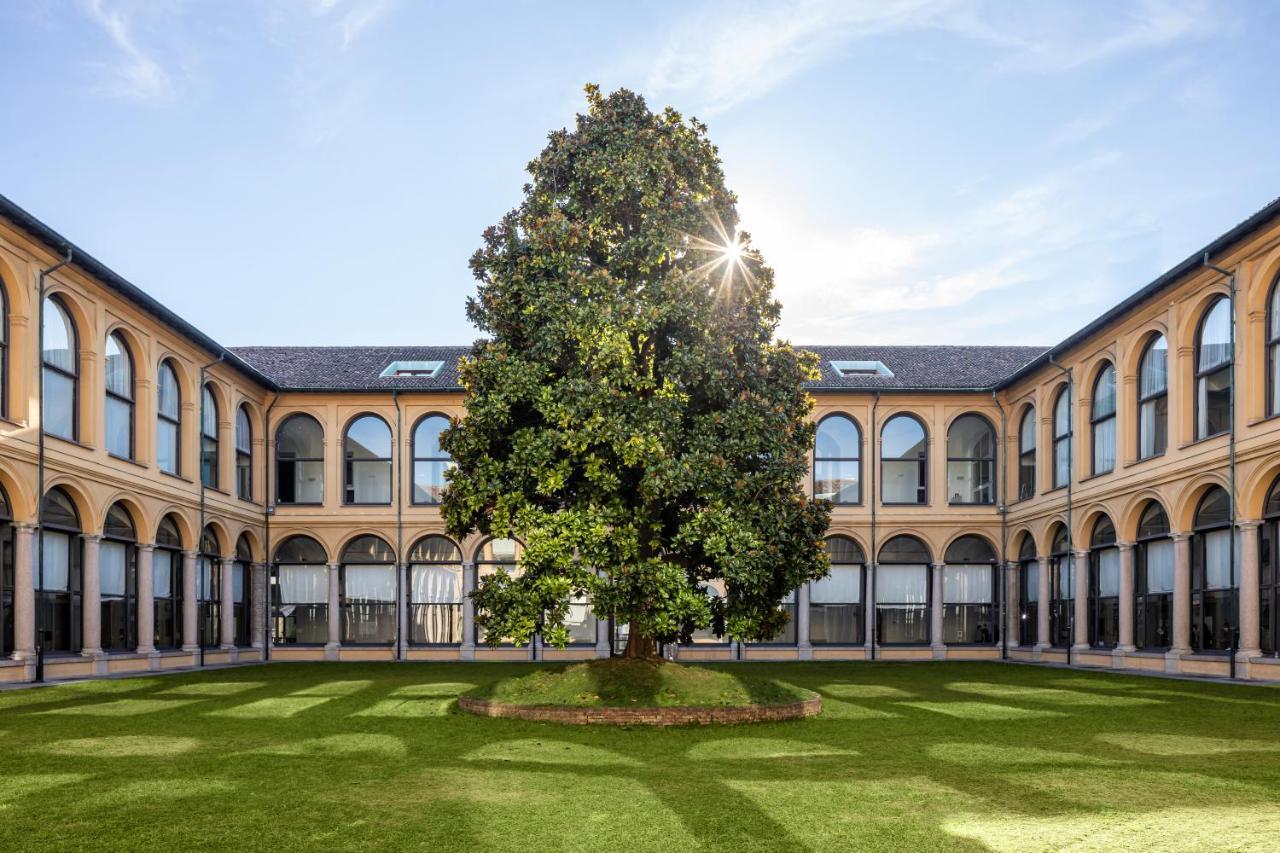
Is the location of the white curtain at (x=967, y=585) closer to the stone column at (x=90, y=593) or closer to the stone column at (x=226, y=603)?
the stone column at (x=226, y=603)

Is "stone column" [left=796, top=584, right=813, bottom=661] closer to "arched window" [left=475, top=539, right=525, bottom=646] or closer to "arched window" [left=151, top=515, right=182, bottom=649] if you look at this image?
"arched window" [left=475, top=539, right=525, bottom=646]

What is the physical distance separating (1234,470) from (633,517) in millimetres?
13388

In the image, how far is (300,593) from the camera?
37781 millimetres

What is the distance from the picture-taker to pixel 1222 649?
2445cm

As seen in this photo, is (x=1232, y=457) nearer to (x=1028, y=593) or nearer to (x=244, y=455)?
(x=1028, y=593)

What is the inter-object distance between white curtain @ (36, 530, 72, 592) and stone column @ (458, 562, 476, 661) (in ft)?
45.0

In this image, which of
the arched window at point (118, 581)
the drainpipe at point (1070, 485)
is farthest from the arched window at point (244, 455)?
the drainpipe at point (1070, 485)

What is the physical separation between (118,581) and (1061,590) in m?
25.0

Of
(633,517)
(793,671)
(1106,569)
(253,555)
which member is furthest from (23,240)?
(1106,569)

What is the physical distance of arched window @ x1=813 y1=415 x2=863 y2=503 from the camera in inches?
1496

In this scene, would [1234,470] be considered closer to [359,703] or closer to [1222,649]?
[1222,649]

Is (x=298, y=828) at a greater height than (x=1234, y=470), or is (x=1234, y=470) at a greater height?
(x=1234, y=470)

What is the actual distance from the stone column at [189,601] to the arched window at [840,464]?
741 inches

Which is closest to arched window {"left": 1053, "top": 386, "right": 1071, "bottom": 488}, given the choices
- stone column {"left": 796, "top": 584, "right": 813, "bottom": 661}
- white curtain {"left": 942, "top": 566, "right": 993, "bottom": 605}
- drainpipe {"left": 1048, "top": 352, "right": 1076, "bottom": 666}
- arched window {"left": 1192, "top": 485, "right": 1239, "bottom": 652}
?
drainpipe {"left": 1048, "top": 352, "right": 1076, "bottom": 666}
